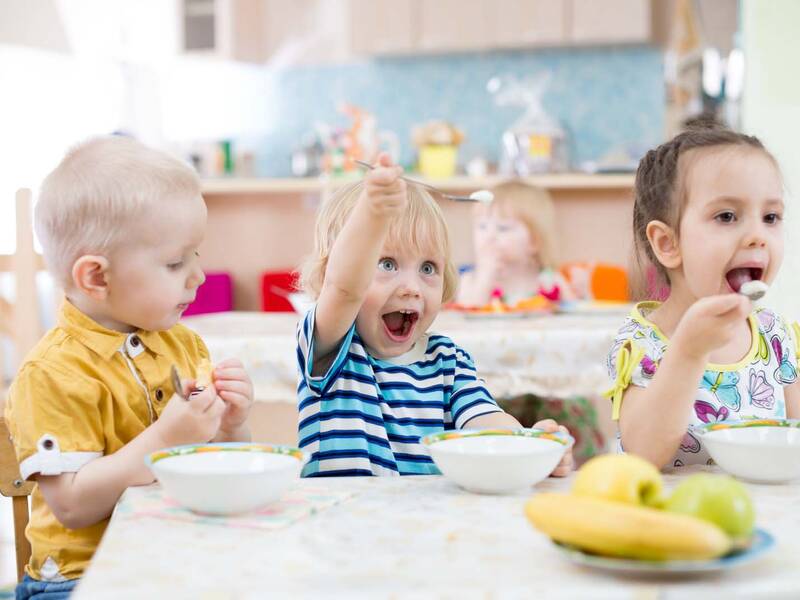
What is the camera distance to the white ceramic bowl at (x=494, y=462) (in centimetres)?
100

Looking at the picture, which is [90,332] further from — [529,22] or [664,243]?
[529,22]

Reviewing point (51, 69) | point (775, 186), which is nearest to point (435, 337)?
point (775, 186)

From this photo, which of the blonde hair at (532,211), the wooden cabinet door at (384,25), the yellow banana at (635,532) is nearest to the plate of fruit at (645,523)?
the yellow banana at (635,532)

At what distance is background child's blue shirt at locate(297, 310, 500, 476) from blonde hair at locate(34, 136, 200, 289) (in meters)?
0.24

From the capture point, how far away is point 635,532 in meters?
0.74

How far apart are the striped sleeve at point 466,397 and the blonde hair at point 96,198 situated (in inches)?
17.2

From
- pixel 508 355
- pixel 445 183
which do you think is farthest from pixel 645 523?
pixel 445 183

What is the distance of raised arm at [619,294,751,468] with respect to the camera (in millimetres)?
1062

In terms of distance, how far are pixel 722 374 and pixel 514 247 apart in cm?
192

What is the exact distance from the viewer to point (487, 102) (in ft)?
17.9

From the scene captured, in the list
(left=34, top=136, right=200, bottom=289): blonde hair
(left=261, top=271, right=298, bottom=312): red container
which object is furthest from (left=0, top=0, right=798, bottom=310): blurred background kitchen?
(left=34, top=136, right=200, bottom=289): blonde hair

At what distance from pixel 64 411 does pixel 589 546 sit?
2.12 feet

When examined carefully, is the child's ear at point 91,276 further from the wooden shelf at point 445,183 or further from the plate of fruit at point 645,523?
the wooden shelf at point 445,183

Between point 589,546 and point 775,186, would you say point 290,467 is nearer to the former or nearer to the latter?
point 589,546
